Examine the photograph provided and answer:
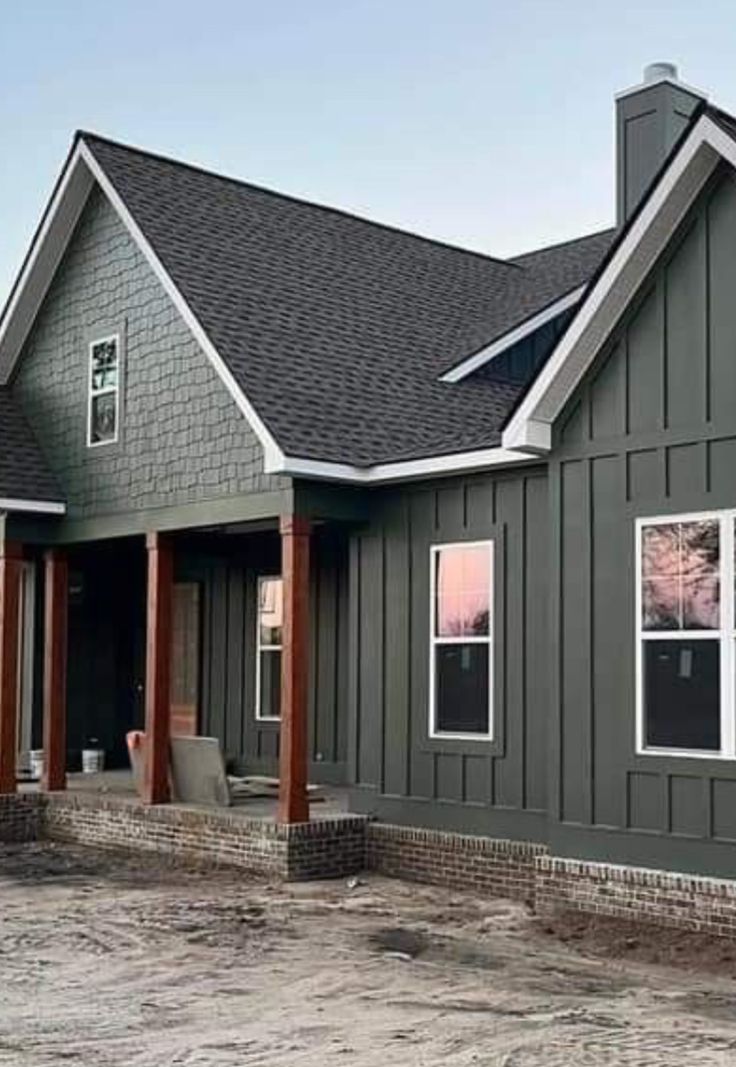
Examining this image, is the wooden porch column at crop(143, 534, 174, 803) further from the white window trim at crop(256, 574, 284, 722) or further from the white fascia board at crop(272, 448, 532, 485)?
the white fascia board at crop(272, 448, 532, 485)

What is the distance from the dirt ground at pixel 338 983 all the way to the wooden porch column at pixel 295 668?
891 mm

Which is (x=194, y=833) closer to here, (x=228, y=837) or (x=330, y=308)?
(x=228, y=837)

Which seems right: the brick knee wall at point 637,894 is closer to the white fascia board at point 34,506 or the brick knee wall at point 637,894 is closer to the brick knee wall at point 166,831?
the brick knee wall at point 166,831

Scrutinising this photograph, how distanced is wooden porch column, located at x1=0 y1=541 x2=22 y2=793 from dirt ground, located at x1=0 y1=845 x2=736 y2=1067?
3465 mm

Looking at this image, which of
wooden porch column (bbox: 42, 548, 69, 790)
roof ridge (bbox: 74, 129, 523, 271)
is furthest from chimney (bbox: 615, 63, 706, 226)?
wooden porch column (bbox: 42, 548, 69, 790)

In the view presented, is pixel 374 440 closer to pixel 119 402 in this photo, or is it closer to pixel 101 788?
pixel 119 402

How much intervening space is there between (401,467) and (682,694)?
11.1ft

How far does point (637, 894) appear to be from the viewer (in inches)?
356

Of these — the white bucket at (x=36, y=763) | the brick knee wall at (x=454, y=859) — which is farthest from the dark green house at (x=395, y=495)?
the white bucket at (x=36, y=763)

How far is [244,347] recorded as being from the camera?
12461 millimetres

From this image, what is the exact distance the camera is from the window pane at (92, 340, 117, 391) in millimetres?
14109

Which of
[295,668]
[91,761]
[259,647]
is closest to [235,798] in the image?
[295,668]

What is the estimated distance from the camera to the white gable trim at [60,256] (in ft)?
41.7

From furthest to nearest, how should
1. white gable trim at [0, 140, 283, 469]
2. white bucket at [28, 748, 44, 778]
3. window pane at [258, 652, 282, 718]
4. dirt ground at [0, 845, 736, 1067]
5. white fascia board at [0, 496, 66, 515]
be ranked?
white bucket at [28, 748, 44, 778], window pane at [258, 652, 282, 718], white fascia board at [0, 496, 66, 515], white gable trim at [0, 140, 283, 469], dirt ground at [0, 845, 736, 1067]
